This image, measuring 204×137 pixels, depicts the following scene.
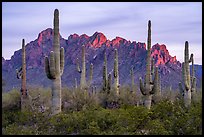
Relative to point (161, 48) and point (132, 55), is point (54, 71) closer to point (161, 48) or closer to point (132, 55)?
point (132, 55)

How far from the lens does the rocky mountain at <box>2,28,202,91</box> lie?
89.1 m

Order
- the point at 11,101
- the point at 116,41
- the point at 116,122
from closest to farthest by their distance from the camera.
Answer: the point at 116,122 < the point at 11,101 < the point at 116,41

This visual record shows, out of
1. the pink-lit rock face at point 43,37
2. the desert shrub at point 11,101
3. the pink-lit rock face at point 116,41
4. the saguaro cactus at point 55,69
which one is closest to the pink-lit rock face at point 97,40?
the pink-lit rock face at point 116,41

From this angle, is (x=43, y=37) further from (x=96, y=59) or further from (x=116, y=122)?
(x=116, y=122)

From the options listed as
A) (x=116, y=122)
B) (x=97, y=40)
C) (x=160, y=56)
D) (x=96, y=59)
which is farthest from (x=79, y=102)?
(x=97, y=40)

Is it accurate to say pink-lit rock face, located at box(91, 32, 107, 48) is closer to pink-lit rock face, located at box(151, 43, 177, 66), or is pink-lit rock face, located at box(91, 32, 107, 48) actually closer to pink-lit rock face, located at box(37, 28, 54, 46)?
pink-lit rock face, located at box(151, 43, 177, 66)

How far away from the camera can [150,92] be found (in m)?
17.3

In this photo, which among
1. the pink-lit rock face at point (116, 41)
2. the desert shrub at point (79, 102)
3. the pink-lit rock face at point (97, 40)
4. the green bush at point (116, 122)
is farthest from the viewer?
the pink-lit rock face at point (97, 40)

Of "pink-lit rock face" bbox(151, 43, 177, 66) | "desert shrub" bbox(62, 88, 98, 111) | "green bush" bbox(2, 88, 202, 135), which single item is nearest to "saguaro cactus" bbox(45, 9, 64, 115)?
"green bush" bbox(2, 88, 202, 135)

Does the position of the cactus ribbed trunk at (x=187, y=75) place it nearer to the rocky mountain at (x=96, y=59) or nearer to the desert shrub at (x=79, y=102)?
the desert shrub at (x=79, y=102)

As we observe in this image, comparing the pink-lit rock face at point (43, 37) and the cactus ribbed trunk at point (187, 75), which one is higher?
the pink-lit rock face at point (43, 37)

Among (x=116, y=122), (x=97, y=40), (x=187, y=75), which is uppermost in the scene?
(x=97, y=40)

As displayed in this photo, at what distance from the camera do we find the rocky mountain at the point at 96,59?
89.1m

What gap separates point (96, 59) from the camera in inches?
4168
